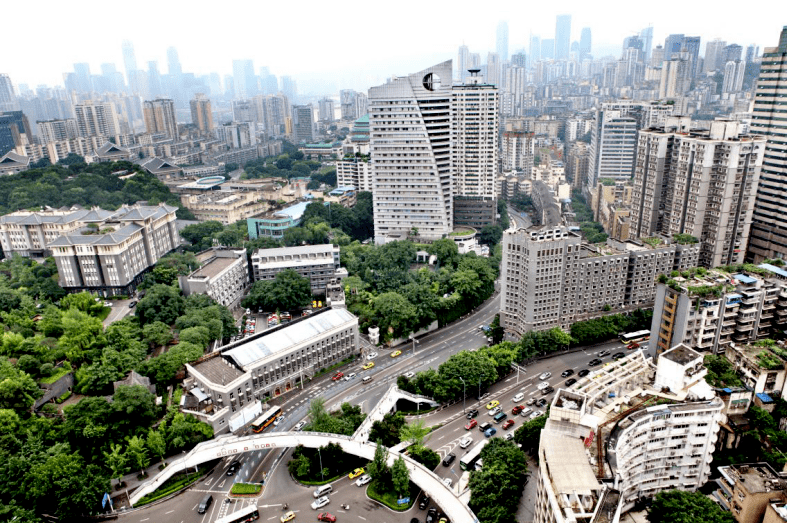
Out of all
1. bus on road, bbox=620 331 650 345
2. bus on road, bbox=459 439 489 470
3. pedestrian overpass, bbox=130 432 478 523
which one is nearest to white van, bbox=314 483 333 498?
pedestrian overpass, bbox=130 432 478 523

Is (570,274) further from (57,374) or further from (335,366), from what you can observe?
(57,374)

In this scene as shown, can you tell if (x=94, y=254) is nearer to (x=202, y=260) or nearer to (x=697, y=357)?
(x=202, y=260)

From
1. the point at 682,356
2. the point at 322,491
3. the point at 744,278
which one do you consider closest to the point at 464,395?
the point at 322,491

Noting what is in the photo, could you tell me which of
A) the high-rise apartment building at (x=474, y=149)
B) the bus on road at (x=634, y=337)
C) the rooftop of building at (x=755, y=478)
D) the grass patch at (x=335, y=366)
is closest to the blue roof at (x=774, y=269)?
the bus on road at (x=634, y=337)

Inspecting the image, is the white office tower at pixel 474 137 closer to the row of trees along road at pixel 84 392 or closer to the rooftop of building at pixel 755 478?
the row of trees along road at pixel 84 392

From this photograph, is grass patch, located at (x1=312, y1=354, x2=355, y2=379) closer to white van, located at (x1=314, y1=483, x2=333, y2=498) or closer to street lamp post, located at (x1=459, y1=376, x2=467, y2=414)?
street lamp post, located at (x1=459, y1=376, x2=467, y2=414)
